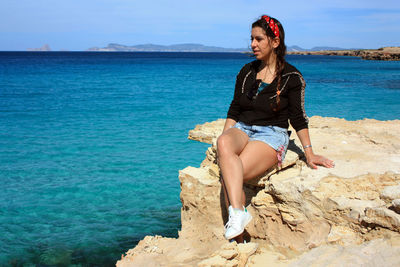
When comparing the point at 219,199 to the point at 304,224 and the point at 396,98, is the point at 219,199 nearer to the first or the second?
the point at 304,224

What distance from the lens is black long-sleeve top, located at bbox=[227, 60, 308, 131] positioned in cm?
435

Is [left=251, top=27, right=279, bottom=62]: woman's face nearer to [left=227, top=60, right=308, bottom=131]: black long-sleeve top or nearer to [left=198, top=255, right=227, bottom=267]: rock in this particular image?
[left=227, top=60, right=308, bottom=131]: black long-sleeve top

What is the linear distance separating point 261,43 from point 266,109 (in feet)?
2.59

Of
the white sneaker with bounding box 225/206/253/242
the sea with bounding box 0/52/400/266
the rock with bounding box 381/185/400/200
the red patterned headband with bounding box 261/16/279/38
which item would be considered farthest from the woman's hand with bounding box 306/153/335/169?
the sea with bounding box 0/52/400/266

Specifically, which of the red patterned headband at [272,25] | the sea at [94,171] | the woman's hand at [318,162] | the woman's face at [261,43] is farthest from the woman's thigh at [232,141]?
the sea at [94,171]

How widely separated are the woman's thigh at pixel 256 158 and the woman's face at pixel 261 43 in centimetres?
109

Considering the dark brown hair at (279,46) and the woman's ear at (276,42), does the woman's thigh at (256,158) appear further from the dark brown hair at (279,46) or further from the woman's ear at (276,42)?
the woman's ear at (276,42)

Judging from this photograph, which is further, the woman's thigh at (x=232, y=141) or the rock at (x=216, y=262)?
the woman's thigh at (x=232, y=141)

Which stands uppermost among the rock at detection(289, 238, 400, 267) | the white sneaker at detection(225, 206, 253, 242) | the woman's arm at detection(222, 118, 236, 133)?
the woman's arm at detection(222, 118, 236, 133)

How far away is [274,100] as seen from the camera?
4379mm

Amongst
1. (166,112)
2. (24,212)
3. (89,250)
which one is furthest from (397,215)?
(166,112)

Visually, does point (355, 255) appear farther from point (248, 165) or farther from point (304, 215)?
point (248, 165)

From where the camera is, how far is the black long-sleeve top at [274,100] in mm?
4348

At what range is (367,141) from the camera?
5.53 m
